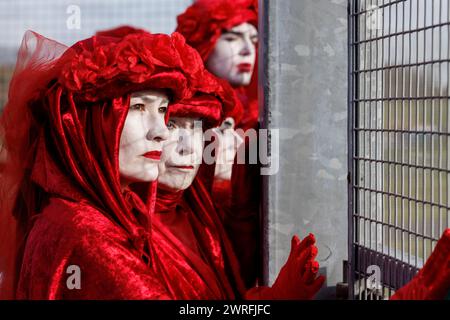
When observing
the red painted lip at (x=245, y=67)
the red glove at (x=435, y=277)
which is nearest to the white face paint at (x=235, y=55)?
the red painted lip at (x=245, y=67)

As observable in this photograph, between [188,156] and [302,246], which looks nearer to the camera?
[302,246]

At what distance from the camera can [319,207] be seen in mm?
1701

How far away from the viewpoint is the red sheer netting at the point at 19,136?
1.54 meters

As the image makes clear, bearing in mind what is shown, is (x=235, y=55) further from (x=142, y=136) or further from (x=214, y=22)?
(x=142, y=136)

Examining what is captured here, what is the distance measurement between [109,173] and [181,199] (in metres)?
0.32

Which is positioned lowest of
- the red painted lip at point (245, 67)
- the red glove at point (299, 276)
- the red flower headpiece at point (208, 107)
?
the red glove at point (299, 276)

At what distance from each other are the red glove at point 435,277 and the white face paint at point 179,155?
0.68 m

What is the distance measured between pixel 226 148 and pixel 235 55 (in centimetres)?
53

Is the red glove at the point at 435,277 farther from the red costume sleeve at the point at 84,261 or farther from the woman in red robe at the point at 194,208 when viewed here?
the woman in red robe at the point at 194,208

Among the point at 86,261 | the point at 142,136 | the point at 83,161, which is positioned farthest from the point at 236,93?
the point at 86,261

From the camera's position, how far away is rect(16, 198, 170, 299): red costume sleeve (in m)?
1.42
